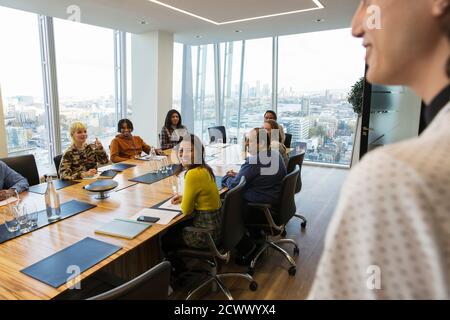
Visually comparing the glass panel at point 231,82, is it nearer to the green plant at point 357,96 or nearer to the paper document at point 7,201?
the green plant at point 357,96

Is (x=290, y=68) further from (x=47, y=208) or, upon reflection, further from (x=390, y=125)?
(x=47, y=208)

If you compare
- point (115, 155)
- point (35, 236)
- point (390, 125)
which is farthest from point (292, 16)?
point (35, 236)

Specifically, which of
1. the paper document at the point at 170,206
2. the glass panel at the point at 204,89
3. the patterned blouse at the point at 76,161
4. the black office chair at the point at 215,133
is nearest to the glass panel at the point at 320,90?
the glass panel at the point at 204,89

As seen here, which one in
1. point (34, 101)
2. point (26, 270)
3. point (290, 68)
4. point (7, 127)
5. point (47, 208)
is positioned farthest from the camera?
point (290, 68)

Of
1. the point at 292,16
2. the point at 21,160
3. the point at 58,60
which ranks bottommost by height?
the point at 21,160

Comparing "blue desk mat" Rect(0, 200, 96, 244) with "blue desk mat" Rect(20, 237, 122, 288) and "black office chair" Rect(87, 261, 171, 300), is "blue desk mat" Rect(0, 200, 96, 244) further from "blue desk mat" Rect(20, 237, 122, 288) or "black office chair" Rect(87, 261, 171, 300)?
"black office chair" Rect(87, 261, 171, 300)

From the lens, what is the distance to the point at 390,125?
4.33 m

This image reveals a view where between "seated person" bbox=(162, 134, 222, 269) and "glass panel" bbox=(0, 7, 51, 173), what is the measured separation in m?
3.38

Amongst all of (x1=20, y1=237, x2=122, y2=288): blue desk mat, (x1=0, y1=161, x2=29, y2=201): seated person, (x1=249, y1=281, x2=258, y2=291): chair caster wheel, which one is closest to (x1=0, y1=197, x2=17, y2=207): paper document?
(x1=0, y1=161, x2=29, y2=201): seated person

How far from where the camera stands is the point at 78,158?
298 centimetres

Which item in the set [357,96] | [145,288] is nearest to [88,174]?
[145,288]

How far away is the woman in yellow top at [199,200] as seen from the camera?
1984 mm

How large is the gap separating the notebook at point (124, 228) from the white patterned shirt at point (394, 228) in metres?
1.43

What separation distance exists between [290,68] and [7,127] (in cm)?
549
